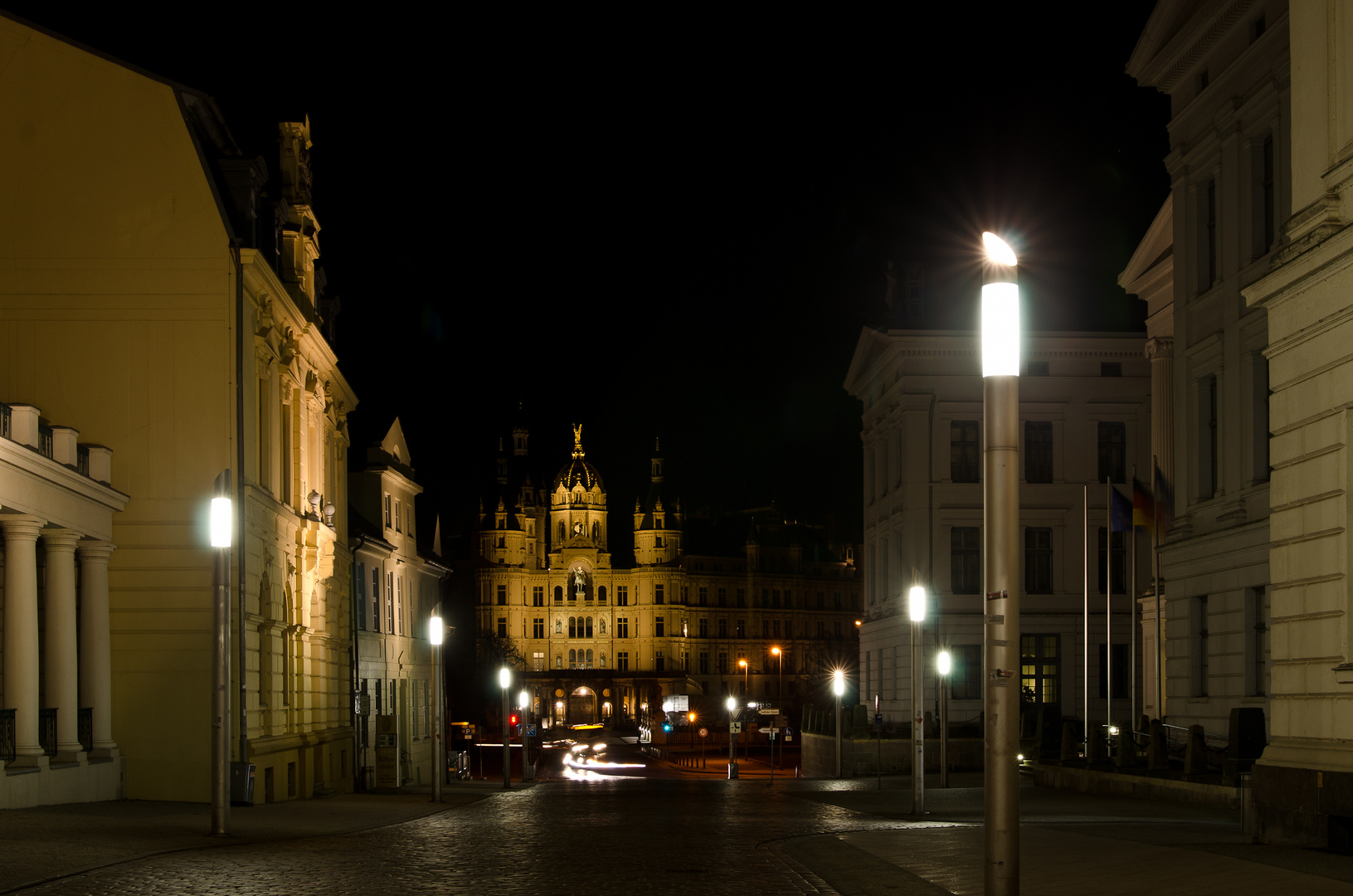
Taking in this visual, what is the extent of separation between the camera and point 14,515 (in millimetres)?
23781

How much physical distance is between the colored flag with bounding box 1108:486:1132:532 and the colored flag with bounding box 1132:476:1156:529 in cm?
14

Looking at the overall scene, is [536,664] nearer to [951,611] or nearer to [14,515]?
[951,611]

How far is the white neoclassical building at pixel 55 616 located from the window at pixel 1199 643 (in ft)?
67.0

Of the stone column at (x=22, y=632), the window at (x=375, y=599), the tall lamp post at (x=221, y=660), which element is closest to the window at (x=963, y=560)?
the window at (x=375, y=599)

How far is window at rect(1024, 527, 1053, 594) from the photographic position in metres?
59.4

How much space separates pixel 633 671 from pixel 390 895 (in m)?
169

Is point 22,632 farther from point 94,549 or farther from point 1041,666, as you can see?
point 1041,666

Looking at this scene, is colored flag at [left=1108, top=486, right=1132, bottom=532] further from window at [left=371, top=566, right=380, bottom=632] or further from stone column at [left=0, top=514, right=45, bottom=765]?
stone column at [left=0, top=514, right=45, bottom=765]

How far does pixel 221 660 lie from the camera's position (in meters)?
20.3

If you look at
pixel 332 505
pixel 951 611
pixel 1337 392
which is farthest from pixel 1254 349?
pixel 951 611

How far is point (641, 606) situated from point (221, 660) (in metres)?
166

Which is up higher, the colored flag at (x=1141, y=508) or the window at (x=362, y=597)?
the colored flag at (x=1141, y=508)

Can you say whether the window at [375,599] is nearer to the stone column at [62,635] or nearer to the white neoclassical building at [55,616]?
the white neoclassical building at [55,616]

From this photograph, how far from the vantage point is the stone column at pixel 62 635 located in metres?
25.7
